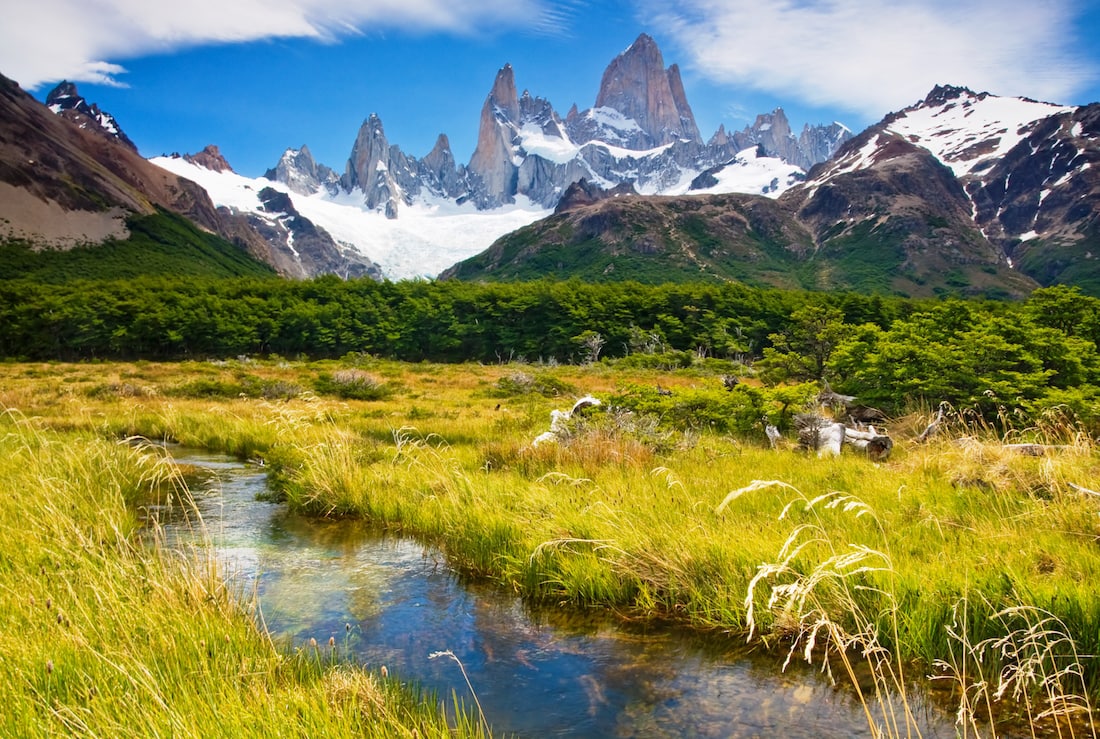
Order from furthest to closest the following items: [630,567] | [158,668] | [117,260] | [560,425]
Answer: [117,260], [560,425], [630,567], [158,668]

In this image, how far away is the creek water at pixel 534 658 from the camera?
4.61 meters

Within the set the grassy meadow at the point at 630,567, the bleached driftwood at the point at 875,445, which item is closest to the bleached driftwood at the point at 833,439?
the bleached driftwood at the point at 875,445

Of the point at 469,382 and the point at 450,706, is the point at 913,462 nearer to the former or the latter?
the point at 450,706

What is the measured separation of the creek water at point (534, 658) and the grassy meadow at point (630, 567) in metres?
0.32

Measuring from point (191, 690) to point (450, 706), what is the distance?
5.99ft

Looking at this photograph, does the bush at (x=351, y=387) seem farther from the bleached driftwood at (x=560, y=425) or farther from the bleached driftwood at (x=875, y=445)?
the bleached driftwood at (x=875, y=445)

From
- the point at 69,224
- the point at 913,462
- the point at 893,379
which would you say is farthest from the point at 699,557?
the point at 69,224

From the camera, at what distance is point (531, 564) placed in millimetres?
7168

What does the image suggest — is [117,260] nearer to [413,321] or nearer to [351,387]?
[413,321]

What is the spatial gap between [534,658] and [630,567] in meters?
1.56

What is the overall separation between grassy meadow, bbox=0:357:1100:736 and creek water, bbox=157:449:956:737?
0.32 meters

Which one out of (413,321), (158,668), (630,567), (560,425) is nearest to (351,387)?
(560,425)

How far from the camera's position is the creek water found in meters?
4.61

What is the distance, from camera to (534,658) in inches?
221
